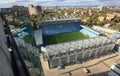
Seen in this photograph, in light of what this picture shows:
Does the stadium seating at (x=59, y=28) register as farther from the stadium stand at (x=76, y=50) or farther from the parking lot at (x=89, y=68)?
the parking lot at (x=89, y=68)

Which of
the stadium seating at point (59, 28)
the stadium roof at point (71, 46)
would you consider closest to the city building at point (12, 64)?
the stadium roof at point (71, 46)

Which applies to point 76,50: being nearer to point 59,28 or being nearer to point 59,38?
point 59,38

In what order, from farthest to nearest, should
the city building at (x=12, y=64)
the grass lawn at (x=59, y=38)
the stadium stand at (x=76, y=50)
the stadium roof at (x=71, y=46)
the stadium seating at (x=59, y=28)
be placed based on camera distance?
the stadium seating at (x=59, y=28) < the grass lawn at (x=59, y=38) < the stadium roof at (x=71, y=46) < the stadium stand at (x=76, y=50) < the city building at (x=12, y=64)

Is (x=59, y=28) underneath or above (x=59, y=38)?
above

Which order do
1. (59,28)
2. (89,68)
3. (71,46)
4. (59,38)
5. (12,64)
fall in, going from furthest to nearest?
(59,28) → (59,38) → (71,46) → (89,68) → (12,64)

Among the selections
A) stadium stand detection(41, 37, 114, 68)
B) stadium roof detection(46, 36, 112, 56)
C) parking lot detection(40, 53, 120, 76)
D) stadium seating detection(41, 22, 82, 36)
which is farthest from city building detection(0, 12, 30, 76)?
stadium seating detection(41, 22, 82, 36)

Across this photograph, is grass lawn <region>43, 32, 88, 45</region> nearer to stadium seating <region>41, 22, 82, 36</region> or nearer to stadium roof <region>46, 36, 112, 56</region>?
stadium seating <region>41, 22, 82, 36</region>

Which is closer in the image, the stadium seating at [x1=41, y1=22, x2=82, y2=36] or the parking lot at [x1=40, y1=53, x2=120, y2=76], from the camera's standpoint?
the parking lot at [x1=40, y1=53, x2=120, y2=76]

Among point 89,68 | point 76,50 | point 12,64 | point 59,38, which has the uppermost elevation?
point 12,64

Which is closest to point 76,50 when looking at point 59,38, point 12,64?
point 59,38

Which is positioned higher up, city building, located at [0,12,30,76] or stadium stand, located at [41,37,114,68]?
city building, located at [0,12,30,76]

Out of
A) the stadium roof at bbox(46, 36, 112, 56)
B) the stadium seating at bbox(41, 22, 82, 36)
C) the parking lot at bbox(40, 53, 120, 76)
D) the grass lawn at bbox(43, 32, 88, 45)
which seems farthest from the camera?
the stadium seating at bbox(41, 22, 82, 36)

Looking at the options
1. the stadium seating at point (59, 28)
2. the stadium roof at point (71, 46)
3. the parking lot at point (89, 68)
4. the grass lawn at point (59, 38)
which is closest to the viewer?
the parking lot at point (89, 68)
